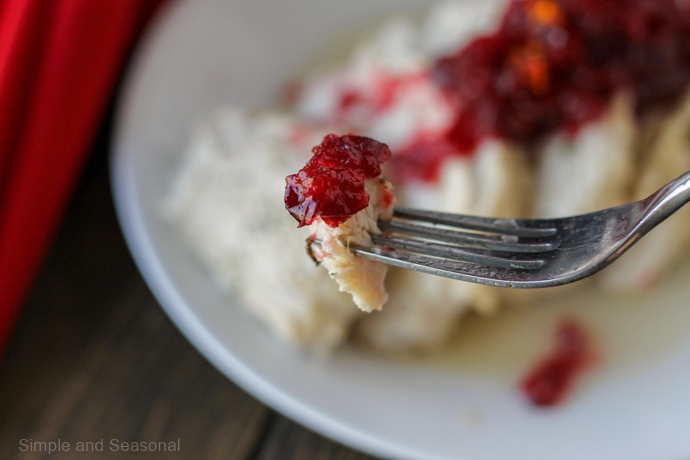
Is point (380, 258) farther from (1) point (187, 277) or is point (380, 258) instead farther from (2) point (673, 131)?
(2) point (673, 131)

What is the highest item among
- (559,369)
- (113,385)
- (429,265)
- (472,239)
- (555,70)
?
(555,70)

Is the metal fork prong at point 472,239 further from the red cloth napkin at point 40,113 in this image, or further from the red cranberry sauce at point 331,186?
the red cloth napkin at point 40,113

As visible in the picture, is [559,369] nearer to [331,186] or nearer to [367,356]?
[367,356]

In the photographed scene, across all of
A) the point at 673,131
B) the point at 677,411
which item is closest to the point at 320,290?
the point at 677,411

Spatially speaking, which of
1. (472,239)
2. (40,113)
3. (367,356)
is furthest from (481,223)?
(40,113)

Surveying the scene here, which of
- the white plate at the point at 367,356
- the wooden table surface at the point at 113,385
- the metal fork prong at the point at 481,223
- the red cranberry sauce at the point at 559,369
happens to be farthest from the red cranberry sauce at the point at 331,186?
the red cranberry sauce at the point at 559,369

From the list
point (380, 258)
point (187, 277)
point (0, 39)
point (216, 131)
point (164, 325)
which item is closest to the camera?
point (380, 258)
